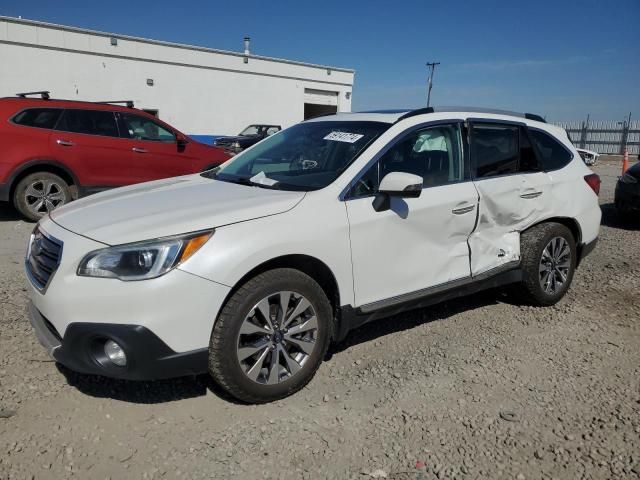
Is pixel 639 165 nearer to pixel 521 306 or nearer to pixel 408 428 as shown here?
pixel 521 306

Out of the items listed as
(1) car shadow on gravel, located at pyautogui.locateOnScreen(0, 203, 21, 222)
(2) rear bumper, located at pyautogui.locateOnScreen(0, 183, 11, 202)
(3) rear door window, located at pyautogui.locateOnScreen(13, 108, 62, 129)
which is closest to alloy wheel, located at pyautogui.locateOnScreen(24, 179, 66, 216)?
(2) rear bumper, located at pyautogui.locateOnScreen(0, 183, 11, 202)

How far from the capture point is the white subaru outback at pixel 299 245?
259 centimetres

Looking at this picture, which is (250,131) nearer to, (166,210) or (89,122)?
(89,122)

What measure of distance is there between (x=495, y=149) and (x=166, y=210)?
2.66 meters

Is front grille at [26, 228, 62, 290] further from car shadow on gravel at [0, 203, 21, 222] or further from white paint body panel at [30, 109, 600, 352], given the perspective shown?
car shadow on gravel at [0, 203, 21, 222]

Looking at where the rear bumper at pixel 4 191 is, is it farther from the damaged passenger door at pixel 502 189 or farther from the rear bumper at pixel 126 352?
the damaged passenger door at pixel 502 189

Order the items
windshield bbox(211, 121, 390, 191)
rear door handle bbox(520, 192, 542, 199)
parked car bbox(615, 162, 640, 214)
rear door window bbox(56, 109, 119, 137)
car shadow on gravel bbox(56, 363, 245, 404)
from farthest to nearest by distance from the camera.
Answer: parked car bbox(615, 162, 640, 214) < rear door window bbox(56, 109, 119, 137) < rear door handle bbox(520, 192, 542, 199) < windshield bbox(211, 121, 390, 191) < car shadow on gravel bbox(56, 363, 245, 404)

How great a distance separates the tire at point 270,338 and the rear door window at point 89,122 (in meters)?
A: 6.41

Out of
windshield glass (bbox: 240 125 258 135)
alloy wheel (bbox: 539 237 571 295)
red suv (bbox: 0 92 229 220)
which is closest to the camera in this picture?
alloy wheel (bbox: 539 237 571 295)

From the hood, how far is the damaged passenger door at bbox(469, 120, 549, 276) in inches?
63.5

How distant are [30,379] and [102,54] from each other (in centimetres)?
1959

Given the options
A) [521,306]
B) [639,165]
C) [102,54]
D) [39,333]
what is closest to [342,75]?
[102,54]

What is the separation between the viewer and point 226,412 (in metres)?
2.91

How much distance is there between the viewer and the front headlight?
2.56 metres
